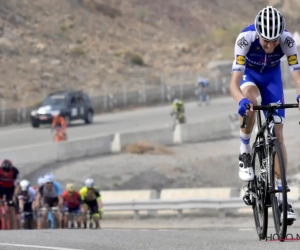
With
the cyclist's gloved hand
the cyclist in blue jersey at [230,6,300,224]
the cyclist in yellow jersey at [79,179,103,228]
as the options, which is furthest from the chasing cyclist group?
the cyclist's gloved hand

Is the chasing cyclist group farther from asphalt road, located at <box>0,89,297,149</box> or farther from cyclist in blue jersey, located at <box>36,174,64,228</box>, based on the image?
asphalt road, located at <box>0,89,297,149</box>

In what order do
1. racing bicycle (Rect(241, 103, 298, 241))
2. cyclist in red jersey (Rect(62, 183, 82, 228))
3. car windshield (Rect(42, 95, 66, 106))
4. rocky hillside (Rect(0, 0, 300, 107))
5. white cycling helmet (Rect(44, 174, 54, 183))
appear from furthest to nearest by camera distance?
rocky hillside (Rect(0, 0, 300, 107)) → car windshield (Rect(42, 95, 66, 106)) → cyclist in red jersey (Rect(62, 183, 82, 228)) → white cycling helmet (Rect(44, 174, 54, 183)) → racing bicycle (Rect(241, 103, 298, 241))

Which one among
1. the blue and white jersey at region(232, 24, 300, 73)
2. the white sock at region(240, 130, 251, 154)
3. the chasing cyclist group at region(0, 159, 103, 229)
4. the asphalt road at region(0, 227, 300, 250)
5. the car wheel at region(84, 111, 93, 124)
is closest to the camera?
the asphalt road at region(0, 227, 300, 250)

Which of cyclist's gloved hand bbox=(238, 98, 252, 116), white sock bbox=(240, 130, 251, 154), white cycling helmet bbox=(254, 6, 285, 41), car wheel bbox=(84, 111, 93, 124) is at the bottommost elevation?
white sock bbox=(240, 130, 251, 154)

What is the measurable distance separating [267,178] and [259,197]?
0.53 metres

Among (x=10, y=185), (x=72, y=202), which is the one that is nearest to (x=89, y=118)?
(x=72, y=202)

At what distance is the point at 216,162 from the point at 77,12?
42474 millimetres

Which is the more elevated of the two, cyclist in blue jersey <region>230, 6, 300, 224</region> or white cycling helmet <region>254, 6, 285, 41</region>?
white cycling helmet <region>254, 6, 285, 41</region>

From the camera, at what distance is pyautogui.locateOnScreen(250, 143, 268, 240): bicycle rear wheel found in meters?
10.0

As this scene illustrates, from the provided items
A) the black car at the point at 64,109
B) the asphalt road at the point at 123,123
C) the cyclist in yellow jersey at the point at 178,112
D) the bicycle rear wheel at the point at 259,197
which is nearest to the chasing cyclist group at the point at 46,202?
the bicycle rear wheel at the point at 259,197

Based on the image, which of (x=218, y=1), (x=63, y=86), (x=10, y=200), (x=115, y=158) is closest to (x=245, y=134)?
(x=10, y=200)

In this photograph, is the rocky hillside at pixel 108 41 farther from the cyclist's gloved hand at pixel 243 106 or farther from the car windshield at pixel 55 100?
the cyclist's gloved hand at pixel 243 106

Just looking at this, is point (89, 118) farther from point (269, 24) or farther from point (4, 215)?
point (269, 24)

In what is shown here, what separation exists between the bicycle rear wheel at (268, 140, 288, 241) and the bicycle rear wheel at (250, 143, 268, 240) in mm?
347
